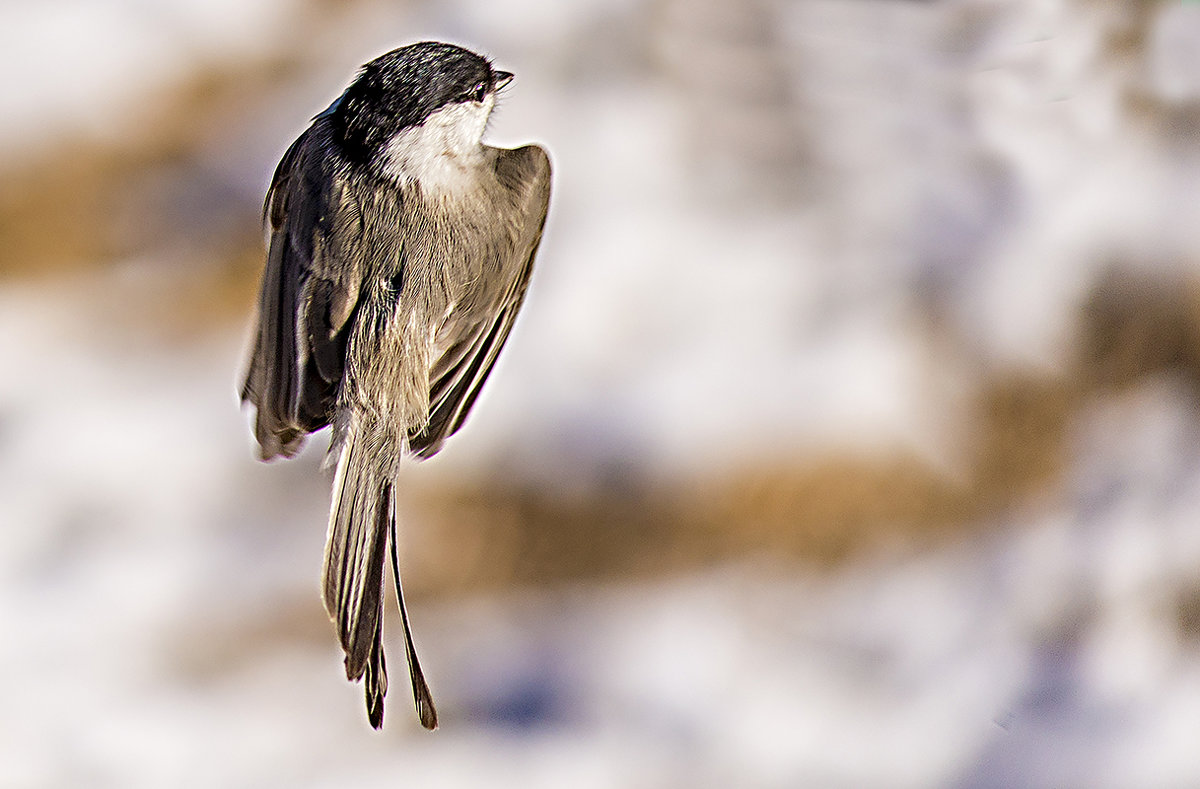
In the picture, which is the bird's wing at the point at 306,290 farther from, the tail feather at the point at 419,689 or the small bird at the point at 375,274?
the tail feather at the point at 419,689

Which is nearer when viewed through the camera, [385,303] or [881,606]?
[385,303]

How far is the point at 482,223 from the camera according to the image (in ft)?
3.10

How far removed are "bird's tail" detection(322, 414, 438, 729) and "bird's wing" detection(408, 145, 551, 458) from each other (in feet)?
0.24

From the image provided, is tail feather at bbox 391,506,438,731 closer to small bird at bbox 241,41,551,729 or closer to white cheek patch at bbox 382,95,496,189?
small bird at bbox 241,41,551,729

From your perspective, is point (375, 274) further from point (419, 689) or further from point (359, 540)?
point (419, 689)

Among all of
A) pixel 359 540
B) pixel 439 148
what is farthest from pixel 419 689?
pixel 439 148

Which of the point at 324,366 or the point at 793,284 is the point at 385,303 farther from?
the point at 793,284

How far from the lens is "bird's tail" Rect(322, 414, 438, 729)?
0.89 m

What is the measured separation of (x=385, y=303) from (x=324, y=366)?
0.07m

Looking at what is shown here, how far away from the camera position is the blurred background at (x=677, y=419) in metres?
1.15

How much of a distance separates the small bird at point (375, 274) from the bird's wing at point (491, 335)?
0.06ft

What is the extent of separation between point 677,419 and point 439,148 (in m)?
0.46

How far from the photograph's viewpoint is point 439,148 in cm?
89

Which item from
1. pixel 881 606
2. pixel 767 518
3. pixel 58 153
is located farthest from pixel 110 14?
pixel 881 606
